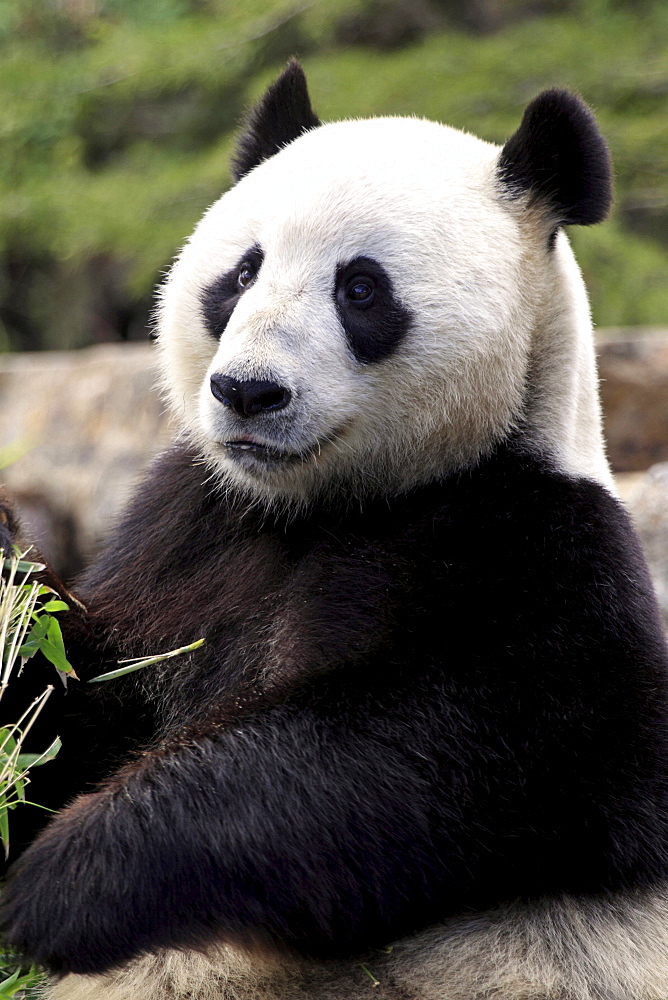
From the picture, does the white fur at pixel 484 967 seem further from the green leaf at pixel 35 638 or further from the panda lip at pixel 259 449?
the panda lip at pixel 259 449

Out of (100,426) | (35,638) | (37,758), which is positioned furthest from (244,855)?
(100,426)

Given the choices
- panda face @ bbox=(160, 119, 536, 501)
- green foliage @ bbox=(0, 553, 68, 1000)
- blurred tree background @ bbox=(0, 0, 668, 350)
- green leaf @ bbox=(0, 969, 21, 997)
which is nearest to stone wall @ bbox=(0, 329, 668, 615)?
blurred tree background @ bbox=(0, 0, 668, 350)

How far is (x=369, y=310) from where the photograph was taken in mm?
2859

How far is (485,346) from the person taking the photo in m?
2.83

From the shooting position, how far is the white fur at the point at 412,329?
277 centimetres

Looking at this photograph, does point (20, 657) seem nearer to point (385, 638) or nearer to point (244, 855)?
point (244, 855)

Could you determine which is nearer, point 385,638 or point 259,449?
point 385,638

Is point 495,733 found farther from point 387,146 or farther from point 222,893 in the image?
point 387,146

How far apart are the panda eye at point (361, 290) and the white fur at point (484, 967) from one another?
1.55 metres

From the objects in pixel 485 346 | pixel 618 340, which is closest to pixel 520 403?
pixel 485 346

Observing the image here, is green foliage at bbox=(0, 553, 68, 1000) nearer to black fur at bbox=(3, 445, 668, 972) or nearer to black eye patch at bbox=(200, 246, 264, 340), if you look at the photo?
black fur at bbox=(3, 445, 668, 972)

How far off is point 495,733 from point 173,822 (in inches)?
28.9

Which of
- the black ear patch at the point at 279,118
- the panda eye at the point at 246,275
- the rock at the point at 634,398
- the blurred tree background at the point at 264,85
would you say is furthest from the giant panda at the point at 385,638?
the blurred tree background at the point at 264,85

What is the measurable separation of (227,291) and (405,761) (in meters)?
1.38
